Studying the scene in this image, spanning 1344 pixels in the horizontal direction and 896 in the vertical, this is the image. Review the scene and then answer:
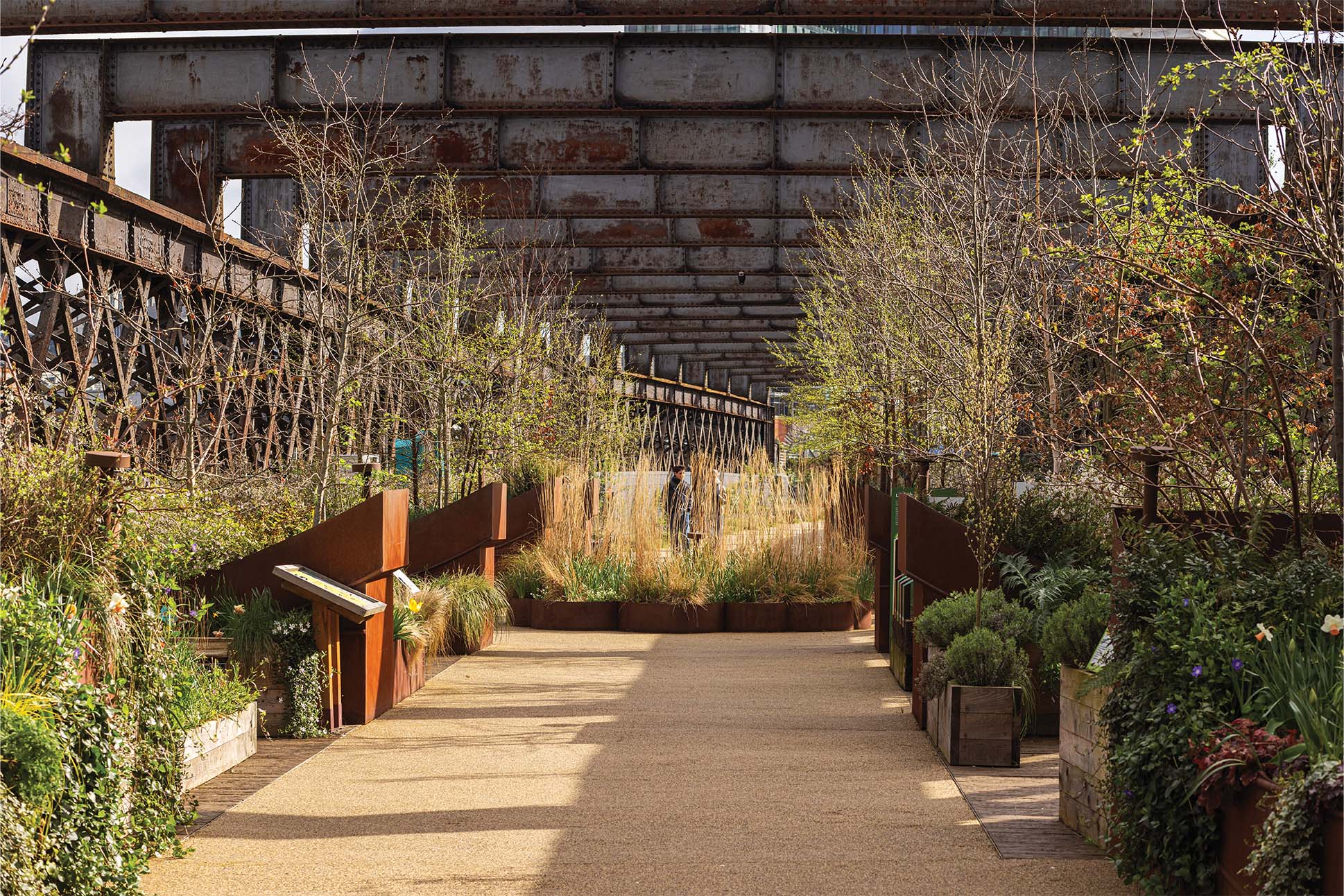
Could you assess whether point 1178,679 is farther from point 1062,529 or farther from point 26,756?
point 1062,529

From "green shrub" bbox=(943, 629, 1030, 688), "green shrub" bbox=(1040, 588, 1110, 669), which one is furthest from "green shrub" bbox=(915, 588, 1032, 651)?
"green shrub" bbox=(1040, 588, 1110, 669)

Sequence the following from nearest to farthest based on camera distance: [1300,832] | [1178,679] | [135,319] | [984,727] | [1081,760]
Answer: [1300,832]
[1178,679]
[1081,760]
[984,727]
[135,319]

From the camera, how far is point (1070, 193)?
1466 centimetres

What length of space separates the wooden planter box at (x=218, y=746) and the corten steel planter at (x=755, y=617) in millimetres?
5898

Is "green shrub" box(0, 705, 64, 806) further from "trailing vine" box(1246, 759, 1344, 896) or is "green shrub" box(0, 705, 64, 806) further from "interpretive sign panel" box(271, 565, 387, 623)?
"interpretive sign panel" box(271, 565, 387, 623)

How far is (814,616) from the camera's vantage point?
11773 millimetres

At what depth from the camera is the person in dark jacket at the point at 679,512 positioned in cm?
1286

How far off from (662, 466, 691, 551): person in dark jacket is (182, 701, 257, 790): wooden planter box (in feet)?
21.6

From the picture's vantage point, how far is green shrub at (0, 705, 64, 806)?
132 inches

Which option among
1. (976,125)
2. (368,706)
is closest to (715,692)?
(368,706)

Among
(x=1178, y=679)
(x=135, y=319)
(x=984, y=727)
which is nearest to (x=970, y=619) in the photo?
(x=984, y=727)

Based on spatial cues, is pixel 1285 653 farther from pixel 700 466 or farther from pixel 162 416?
pixel 162 416

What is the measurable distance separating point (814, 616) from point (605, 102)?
199 inches

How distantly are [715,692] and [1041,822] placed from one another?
11.4 ft
